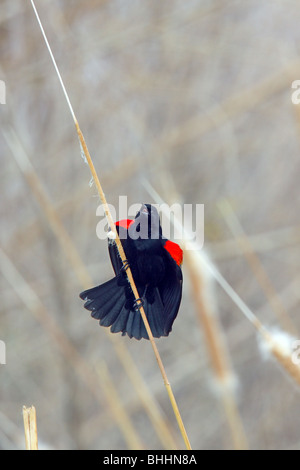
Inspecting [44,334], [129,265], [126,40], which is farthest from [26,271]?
[129,265]

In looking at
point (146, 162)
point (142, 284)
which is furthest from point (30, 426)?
point (146, 162)

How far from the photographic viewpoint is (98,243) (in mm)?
2910

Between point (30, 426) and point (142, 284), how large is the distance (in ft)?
1.08

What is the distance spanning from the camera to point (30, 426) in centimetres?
86

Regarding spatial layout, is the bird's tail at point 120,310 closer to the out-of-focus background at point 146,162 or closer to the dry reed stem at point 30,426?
the dry reed stem at point 30,426

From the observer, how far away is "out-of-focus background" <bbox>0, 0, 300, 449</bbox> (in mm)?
2432

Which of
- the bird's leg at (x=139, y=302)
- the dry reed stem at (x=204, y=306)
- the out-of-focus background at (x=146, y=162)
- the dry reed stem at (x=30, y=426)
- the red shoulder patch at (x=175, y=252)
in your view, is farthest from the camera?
the out-of-focus background at (x=146, y=162)

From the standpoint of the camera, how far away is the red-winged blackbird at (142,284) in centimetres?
93

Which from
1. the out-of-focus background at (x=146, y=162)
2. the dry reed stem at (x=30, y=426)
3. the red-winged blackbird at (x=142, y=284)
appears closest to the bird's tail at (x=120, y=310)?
the red-winged blackbird at (x=142, y=284)

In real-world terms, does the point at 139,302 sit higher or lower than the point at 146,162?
lower

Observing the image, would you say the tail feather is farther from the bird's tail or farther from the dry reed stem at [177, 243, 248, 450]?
the dry reed stem at [177, 243, 248, 450]

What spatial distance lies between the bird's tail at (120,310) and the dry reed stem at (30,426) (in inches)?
6.9

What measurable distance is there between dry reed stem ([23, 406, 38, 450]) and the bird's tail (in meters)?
0.17

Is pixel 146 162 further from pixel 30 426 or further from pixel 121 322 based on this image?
pixel 30 426
